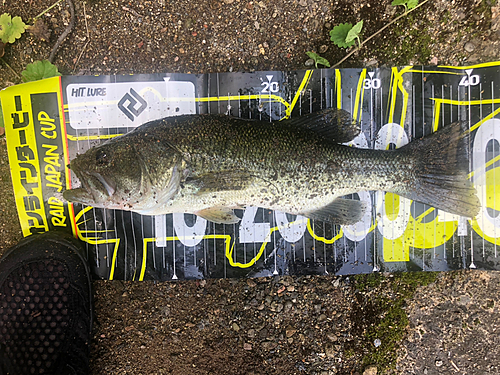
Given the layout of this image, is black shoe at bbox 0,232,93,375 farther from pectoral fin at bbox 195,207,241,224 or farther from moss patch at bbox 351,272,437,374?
moss patch at bbox 351,272,437,374

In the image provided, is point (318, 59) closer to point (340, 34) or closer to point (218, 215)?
point (340, 34)

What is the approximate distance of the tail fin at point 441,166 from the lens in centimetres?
290

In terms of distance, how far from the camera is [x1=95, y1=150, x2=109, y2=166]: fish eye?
254 centimetres

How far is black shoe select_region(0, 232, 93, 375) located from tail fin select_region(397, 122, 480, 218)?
354 cm

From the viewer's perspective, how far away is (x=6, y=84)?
3225mm

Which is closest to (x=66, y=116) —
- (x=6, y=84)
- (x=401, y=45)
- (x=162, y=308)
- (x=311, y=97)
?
(x=6, y=84)

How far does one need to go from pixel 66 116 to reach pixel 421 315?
4429 millimetres

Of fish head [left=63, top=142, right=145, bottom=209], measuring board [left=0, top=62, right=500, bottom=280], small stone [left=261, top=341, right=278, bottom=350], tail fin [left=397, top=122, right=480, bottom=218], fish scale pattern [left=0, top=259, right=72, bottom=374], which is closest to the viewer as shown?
fish head [left=63, top=142, right=145, bottom=209]

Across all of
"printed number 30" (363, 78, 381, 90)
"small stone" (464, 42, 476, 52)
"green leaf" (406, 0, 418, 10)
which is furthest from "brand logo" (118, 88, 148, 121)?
"small stone" (464, 42, 476, 52)

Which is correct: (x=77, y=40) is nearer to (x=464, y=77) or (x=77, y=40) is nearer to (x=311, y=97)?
(x=311, y=97)

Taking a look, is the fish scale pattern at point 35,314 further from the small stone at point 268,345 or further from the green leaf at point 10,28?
the green leaf at point 10,28

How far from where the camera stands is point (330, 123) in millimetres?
2859

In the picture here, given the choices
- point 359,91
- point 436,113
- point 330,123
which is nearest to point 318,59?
point 359,91

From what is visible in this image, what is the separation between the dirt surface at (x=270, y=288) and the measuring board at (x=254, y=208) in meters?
0.17
